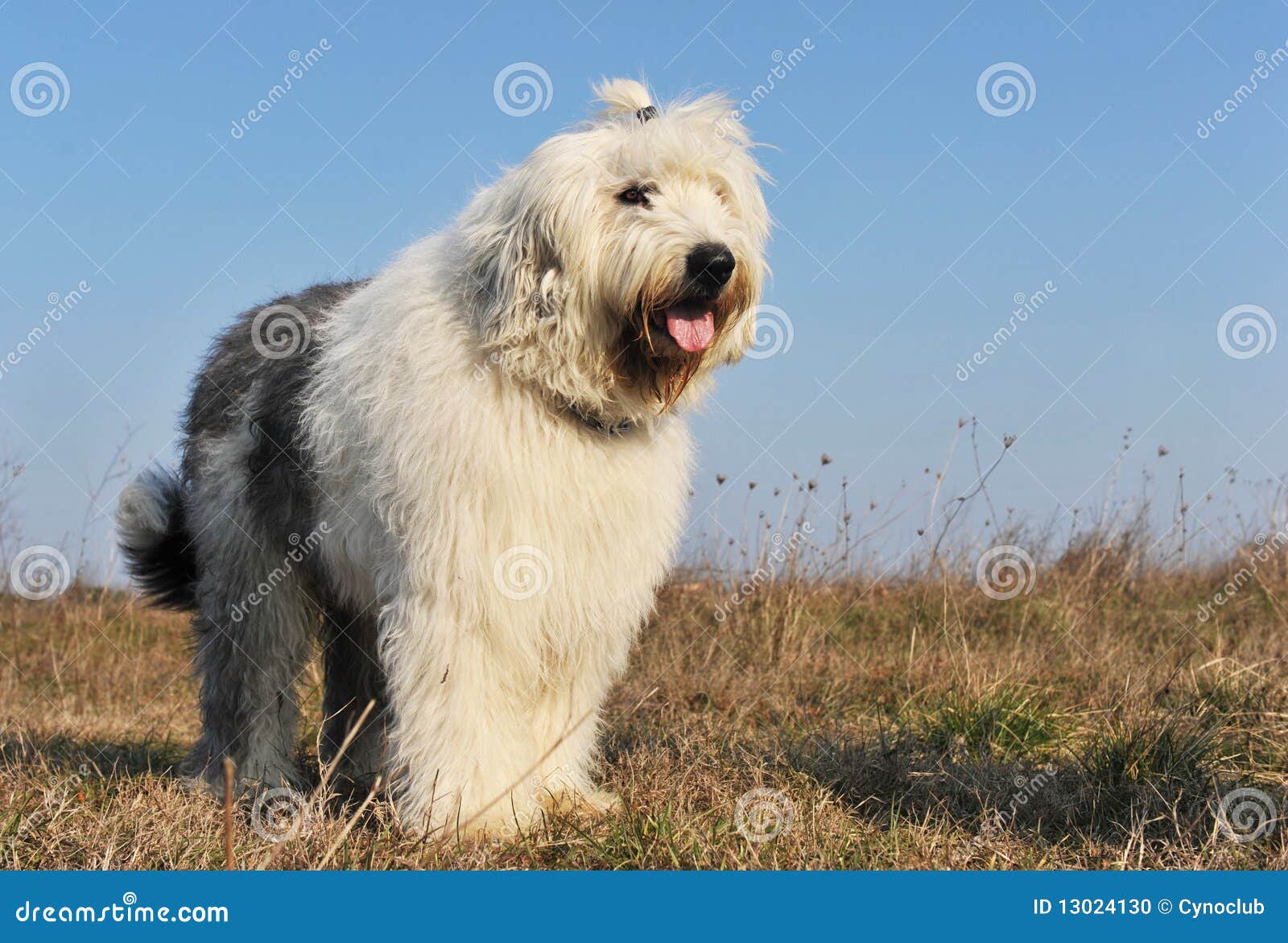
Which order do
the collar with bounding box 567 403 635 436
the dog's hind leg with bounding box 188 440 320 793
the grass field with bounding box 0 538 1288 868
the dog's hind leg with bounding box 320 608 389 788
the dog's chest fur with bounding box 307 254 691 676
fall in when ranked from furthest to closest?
the dog's hind leg with bounding box 320 608 389 788 → the dog's hind leg with bounding box 188 440 320 793 → the collar with bounding box 567 403 635 436 → the dog's chest fur with bounding box 307 254 691 676 → the grass field with bounding box 0 538 1288 868

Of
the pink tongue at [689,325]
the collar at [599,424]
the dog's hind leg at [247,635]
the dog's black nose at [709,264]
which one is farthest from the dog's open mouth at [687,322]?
the dog's hind leg at [247,635]

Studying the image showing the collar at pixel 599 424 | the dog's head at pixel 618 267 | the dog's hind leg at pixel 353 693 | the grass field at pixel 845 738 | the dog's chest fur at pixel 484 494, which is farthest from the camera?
the dog's hind leg at pixel 353 693

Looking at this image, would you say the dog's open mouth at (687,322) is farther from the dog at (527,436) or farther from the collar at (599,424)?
the collar at (599,424)

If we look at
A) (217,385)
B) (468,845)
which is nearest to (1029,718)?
(468,845)

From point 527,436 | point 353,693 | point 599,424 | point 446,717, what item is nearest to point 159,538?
point 353,693

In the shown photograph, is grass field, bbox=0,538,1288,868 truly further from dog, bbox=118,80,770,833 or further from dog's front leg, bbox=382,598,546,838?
dog, bbox=118,80,770,833

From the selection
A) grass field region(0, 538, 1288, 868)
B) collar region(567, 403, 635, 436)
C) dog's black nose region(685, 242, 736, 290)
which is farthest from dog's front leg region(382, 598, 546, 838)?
dog's black nose region(685, 242, 736, 290)

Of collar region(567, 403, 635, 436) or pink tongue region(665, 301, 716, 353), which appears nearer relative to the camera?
pink tongue region(665, 301, 716, 353)

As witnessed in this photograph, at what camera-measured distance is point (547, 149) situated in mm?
4227

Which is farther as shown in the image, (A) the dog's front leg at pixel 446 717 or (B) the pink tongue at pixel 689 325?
(A) the dog's front leg at pixel 446 717

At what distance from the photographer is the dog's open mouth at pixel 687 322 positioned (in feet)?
13.5

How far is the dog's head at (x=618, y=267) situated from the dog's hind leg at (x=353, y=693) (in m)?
1.71

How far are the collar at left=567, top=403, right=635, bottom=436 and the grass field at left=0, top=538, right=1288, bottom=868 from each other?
1204 mm

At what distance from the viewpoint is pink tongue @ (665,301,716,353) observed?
411 centimetres
